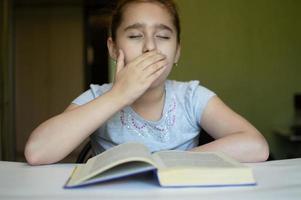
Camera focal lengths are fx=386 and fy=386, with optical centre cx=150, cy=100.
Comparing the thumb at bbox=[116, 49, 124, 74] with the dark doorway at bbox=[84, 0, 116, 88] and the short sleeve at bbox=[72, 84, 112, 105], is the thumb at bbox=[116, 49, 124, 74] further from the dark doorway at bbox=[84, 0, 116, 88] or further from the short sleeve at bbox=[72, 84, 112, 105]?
the dark doorway at bbox=[84, 0, 116, 88]

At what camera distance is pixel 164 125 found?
105cm

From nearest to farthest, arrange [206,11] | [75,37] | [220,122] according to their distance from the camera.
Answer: [220,122] → [206,11] → [75,37]

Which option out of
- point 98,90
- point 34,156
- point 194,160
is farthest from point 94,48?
point 194,160

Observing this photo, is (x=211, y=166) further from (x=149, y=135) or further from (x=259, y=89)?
(x=259, y=89)

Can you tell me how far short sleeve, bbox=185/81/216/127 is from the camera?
3.45ft

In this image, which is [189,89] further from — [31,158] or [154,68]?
[31,158]

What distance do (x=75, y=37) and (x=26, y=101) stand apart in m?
1.19

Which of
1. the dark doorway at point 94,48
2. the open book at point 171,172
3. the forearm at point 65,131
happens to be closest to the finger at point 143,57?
the forearm at point 65,131

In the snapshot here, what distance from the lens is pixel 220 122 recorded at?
3.25 ft

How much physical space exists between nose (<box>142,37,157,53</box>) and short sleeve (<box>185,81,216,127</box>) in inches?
7.6

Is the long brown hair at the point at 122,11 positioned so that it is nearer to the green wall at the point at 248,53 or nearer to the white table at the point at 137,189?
the white table at the point at 137,189

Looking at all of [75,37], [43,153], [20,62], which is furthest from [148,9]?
[20,62]

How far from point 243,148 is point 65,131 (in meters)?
0.38

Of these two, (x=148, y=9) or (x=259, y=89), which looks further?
(x=259, y=89)
